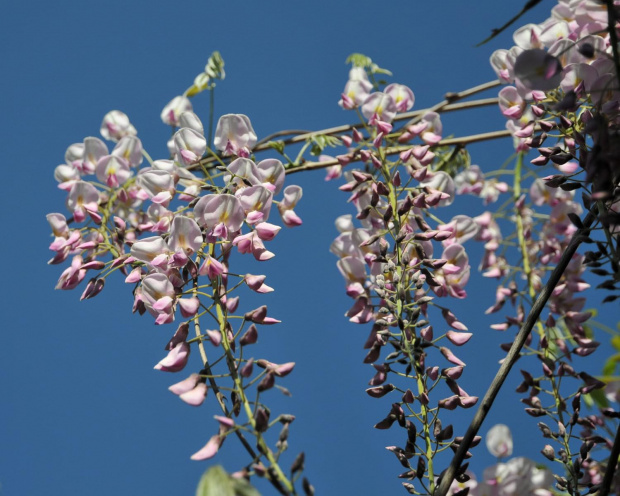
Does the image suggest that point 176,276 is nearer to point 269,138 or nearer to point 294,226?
point 294,226

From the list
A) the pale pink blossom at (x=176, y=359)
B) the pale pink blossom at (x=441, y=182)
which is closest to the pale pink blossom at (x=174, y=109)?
the pale pink blossom at (x=441, y=182)

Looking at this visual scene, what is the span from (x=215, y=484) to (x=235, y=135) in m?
0.86

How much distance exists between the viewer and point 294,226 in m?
1.42

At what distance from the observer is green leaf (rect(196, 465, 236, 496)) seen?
0.59 m

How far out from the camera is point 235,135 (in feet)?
4.40

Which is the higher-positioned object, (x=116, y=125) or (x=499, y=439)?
(x=116, y=125)

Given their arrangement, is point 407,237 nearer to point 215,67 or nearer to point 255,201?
point 255,201

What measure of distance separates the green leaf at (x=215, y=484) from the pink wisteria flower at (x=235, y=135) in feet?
2.61

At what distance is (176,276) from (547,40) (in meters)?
0.96

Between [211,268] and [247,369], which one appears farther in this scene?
[211,268]

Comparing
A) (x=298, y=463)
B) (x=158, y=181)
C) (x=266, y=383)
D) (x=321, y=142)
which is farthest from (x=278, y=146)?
(x=298, y=463)

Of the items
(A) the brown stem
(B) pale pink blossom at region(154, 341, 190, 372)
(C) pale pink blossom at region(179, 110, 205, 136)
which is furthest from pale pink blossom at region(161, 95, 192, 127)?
(A) the brown stem

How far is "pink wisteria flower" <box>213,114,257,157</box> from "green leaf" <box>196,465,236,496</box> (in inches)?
31.3

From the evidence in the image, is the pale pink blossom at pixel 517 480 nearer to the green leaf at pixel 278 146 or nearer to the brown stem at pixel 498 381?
the brown stem at pixel 498 381
